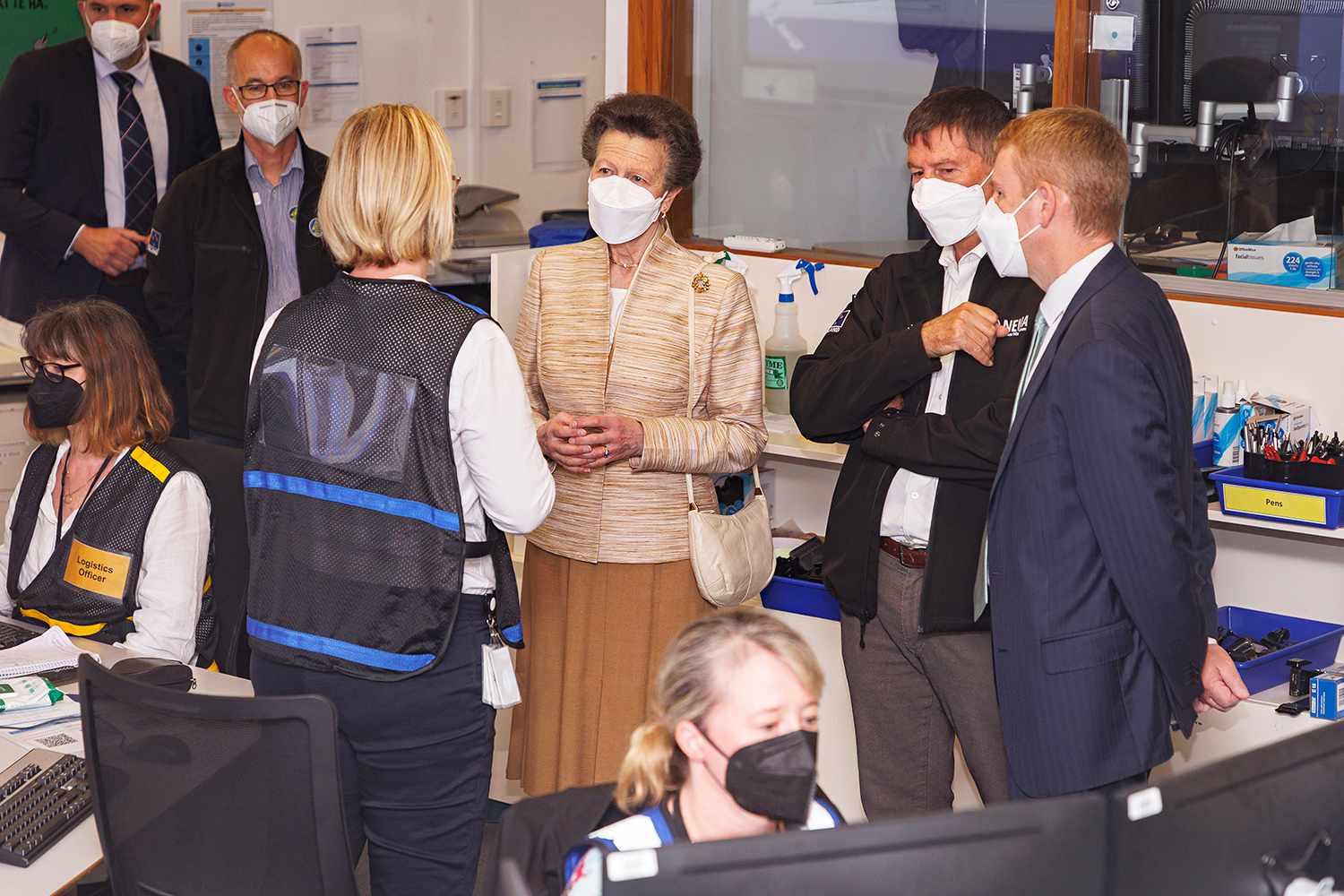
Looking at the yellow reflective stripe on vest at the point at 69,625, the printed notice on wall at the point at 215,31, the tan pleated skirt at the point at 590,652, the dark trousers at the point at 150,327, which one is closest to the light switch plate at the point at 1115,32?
the tan pleated skirt at the point at 590,652

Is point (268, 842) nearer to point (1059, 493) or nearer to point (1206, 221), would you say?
point (1059, 493)

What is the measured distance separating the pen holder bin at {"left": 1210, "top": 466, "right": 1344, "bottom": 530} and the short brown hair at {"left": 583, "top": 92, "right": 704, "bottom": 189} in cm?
110

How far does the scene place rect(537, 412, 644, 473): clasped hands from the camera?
8.40 feet

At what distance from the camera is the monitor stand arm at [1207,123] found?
302 cm

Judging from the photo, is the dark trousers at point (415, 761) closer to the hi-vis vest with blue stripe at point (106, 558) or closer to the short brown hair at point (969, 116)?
the hi-vis vest with blue stripe at point (106, 558)

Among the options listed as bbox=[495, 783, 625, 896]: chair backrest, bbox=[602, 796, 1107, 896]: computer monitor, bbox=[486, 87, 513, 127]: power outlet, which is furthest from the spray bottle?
bbox=[486, 87, 513, 127]: power outlet

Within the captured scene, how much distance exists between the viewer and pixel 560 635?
111 inches

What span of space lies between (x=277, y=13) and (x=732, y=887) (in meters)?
4.57

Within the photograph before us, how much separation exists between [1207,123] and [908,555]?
1278 mm

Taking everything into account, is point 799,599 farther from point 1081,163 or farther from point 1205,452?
point 1081,163

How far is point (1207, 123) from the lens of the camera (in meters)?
3.10

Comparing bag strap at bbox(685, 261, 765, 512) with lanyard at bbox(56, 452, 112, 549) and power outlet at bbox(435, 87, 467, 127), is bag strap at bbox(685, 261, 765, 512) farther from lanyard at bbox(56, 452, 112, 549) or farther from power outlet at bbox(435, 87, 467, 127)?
power outlet at bbox(435, 87, 467, 127)

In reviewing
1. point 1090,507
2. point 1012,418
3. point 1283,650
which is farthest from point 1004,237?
point 1283,650

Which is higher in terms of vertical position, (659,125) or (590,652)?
(659,125)
